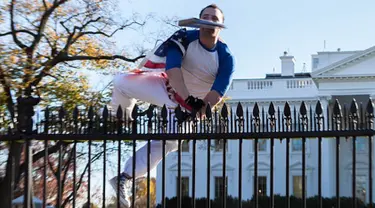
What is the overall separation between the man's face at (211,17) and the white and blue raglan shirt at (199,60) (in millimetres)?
103

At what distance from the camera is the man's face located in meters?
5.59

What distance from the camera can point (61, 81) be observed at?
14734mm

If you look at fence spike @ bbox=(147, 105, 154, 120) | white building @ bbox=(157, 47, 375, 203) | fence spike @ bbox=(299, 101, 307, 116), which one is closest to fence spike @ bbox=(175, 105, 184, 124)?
fence spike @ bbox=(147, 105, 154, 120)

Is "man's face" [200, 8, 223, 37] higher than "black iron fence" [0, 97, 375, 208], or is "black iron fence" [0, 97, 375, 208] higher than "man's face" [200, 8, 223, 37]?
"man's face" [200, 8, 223, 37]

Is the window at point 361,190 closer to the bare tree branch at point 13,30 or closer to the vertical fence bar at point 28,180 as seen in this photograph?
Result: the bare tree branch at point 13,30

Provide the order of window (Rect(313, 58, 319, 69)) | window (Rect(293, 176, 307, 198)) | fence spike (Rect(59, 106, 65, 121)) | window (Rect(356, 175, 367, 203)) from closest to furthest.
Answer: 1. fence spike (Rect(59, 106, 65, 121))
2. window (Rect(356, 175, 367, 203))
3. window (Rect(293, 176, 307, 198))
4. window (Rect(313, 58, 319, 69))

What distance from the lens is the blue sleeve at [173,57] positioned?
17.9 feet

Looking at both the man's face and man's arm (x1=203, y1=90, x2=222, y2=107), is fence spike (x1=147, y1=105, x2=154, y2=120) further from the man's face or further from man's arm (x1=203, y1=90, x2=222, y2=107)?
the man's face

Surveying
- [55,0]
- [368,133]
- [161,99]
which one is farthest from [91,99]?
[368,133]

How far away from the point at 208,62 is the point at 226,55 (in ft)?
0.50

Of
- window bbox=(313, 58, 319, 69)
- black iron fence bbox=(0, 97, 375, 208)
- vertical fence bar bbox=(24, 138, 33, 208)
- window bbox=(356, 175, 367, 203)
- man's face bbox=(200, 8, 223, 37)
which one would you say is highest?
window bbox=(313, 58, 319, 69)

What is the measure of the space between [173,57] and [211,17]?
1.31 ft

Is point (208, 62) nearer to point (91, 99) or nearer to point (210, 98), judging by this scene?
point (210, 98)

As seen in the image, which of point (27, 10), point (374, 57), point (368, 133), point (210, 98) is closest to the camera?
point (368, 133)
